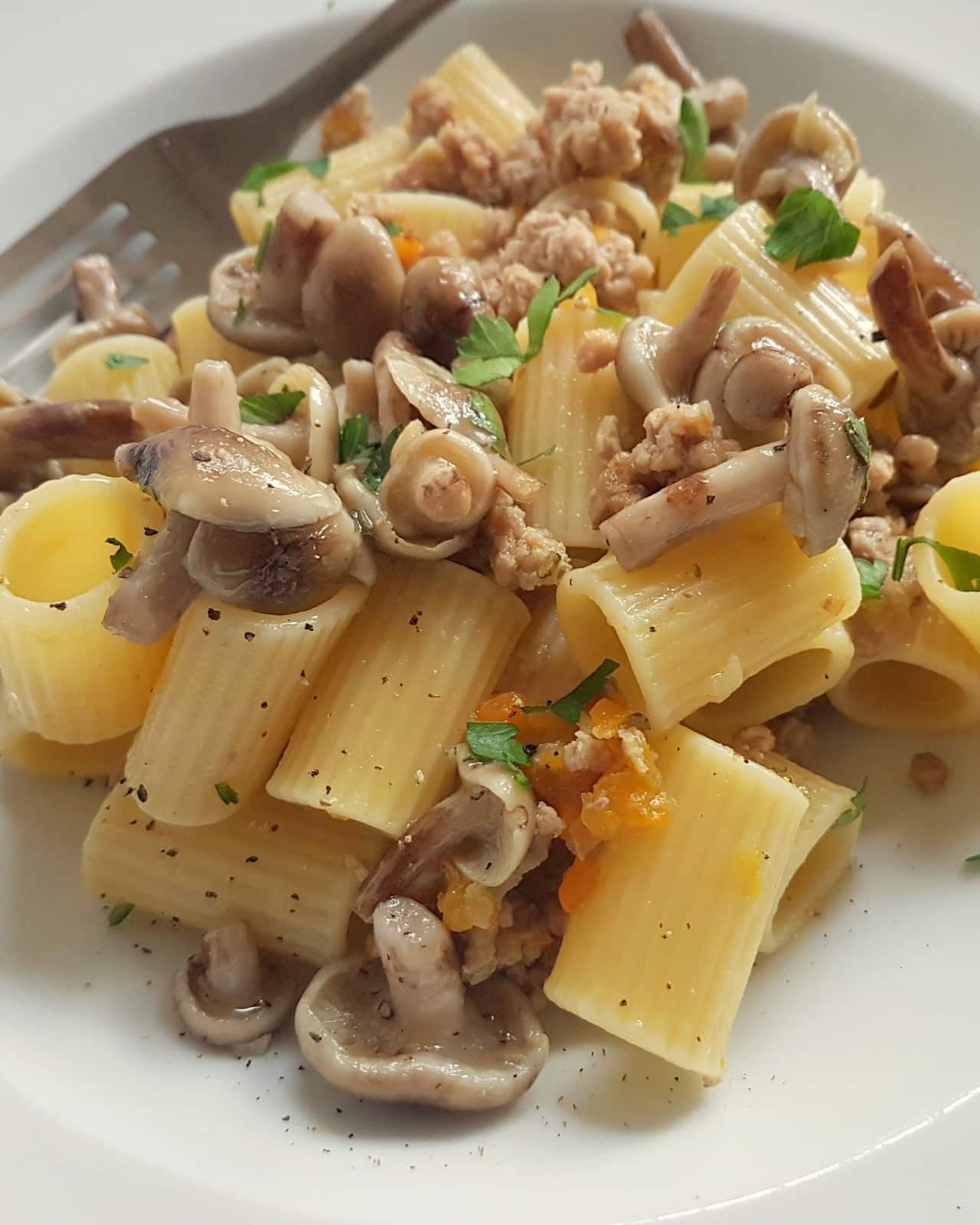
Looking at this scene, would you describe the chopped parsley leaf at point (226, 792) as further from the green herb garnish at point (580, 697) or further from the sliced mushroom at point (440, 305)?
the sliced mushroom at point (440, 305)

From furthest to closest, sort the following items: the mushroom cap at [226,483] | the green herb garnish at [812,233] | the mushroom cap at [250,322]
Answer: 1. the mushroom cap at [250,322]
2. the green herb garnish at [812,233]
3. the mushroom cap at [226,483]

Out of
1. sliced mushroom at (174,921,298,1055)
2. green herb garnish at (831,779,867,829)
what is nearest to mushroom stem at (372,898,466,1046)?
sliced mushroom at (174,921,298,1055)

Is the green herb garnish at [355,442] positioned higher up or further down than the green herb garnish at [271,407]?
further down

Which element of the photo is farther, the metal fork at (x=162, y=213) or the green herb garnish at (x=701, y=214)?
the metal fork at (x=162, y=213)

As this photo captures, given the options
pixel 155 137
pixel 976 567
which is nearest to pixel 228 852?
pixel 976 567

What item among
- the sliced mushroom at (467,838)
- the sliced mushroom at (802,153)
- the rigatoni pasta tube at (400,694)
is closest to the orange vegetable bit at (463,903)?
the sliced mushroom at (467,838)

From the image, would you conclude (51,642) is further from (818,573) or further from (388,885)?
(818,573)

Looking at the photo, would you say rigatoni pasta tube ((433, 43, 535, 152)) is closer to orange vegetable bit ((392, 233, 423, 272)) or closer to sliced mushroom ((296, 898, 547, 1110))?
orange vegetable bit ((392, 233, 423, 272))
